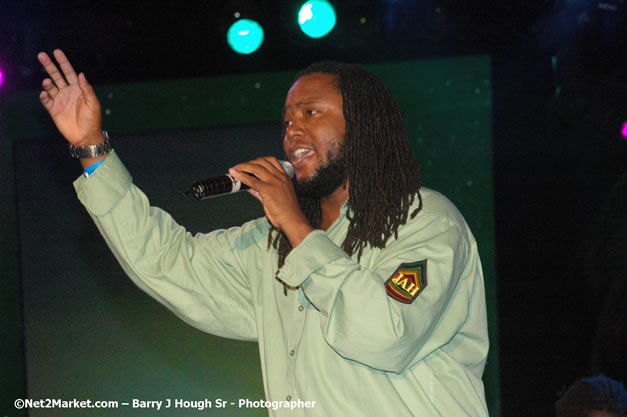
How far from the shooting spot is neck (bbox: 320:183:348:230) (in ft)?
7.28

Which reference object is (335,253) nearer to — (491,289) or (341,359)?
(341,359)

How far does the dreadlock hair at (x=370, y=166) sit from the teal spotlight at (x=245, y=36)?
179cm

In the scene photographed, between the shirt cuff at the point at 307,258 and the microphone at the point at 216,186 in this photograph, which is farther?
the microphone at the point at 216,186

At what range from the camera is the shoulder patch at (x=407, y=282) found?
5.65ft

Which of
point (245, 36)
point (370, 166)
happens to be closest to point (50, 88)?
point (370, 166)

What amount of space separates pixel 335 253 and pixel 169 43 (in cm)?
283

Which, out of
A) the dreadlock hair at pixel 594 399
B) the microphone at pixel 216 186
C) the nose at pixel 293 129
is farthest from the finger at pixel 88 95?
the dreadlock hair at pixel 594 399

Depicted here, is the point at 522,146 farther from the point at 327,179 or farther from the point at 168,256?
the point at 168,256

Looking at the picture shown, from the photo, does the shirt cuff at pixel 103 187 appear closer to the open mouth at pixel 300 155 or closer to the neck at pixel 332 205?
the open mouth at pixel 300 155

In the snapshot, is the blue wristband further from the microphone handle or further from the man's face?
the man's face

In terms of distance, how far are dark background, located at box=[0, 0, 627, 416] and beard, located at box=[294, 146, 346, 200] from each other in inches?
78.1

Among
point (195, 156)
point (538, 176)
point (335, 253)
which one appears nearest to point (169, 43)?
point (195, 156)

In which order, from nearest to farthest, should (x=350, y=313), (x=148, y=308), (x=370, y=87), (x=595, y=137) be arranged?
(x=350, y=313) → (x=370, y=87) → (x=595, y=137) → (x=148, y=308)

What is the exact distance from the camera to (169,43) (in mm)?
4242
